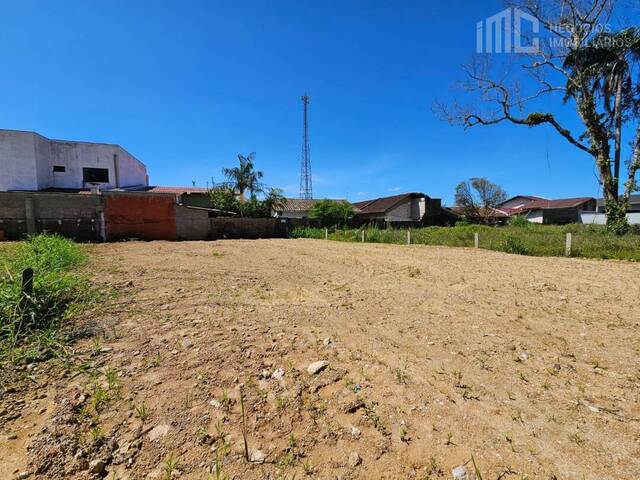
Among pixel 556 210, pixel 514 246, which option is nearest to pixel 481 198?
pixel 556 210

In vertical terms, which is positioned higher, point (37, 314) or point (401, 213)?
point (401, 213)

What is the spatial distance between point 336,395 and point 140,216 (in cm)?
1707

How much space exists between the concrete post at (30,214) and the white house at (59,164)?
7832 millimetres

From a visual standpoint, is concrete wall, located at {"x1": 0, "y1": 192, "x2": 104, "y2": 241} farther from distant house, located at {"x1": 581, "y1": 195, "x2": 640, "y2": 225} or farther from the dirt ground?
distant house, located at {"x1": 581, "y1": 195, "x2": 640, "y2": 225}

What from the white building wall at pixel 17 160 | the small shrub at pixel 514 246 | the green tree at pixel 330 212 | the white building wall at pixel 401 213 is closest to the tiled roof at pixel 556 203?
the white building wall at pixel 401 213

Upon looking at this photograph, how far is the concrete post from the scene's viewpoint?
13164 mm

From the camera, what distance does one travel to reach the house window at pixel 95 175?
21344 millimetres

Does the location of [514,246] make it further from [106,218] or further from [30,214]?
[30,214]

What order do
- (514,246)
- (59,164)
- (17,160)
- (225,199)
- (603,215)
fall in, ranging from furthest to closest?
(603,215) → (225,199) → (59,164) → (17,160) → (514,246)

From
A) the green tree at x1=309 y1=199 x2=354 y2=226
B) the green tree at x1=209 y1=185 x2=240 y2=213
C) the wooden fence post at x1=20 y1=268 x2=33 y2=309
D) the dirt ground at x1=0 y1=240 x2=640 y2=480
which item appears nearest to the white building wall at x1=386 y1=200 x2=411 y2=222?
the green tree at x1=309 y1=199 x2=354 y2=226

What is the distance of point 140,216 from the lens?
15727 mm

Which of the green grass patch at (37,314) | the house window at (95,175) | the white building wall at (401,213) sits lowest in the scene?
the green grass patch at (37,314)

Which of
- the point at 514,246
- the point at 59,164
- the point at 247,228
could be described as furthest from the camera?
the point at 59,164

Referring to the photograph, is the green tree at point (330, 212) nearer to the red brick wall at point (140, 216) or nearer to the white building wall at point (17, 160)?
the red brick wall at point (140, 216)
